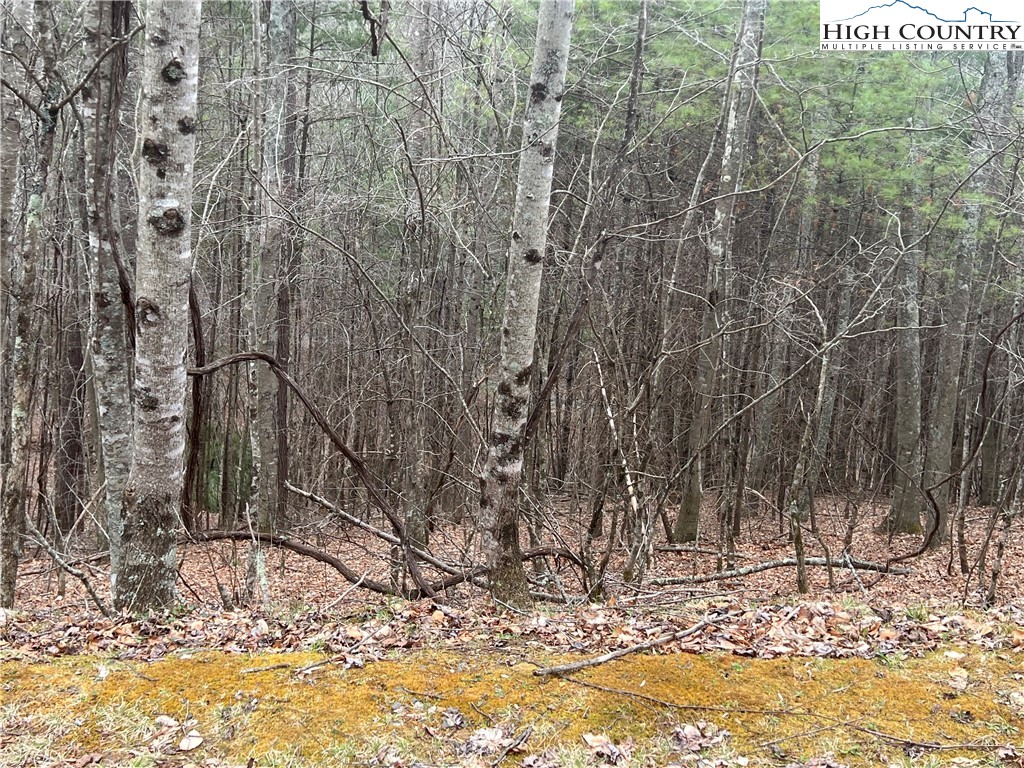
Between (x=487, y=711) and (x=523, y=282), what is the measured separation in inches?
101

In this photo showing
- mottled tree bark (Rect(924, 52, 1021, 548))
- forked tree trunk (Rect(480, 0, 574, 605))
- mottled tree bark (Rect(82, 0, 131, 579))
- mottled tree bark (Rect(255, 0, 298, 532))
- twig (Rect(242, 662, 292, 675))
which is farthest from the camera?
mottled tree bark (Rect(924, 52, 1021, 548))

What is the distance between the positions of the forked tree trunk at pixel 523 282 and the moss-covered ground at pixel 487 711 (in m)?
1.24

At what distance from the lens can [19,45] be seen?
591cm

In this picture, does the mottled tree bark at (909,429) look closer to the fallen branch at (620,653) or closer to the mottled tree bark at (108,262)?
the fallen branch at (620,653)

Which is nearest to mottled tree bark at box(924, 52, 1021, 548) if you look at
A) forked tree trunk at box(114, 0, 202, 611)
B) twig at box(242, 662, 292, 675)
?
twig at box(242, 662, 292, 675)

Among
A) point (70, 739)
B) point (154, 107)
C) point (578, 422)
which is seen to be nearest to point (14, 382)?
point (154, 107)

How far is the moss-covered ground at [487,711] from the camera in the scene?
2.83m

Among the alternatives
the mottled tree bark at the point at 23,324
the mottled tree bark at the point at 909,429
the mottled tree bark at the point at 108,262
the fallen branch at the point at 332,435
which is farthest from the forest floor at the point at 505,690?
the mottled tree bark at the point at 909,429

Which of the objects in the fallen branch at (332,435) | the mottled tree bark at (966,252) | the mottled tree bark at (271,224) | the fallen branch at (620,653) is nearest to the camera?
the fallen branch at (620,653)

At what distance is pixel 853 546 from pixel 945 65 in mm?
8671

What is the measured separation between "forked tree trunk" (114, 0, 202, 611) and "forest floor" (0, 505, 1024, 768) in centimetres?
50

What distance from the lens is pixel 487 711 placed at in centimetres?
312

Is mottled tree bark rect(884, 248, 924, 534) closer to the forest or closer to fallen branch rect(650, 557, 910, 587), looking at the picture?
the forest

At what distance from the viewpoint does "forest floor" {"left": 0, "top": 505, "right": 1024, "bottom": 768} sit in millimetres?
2850
